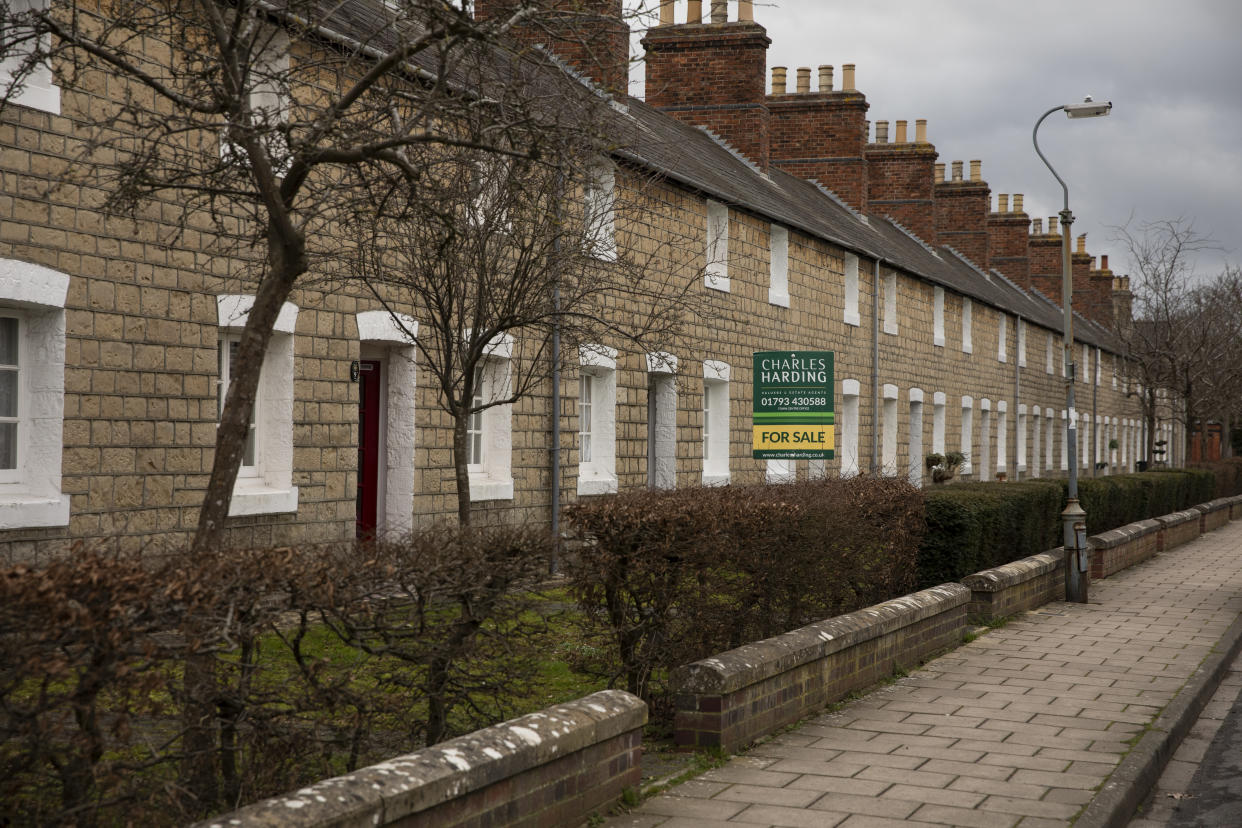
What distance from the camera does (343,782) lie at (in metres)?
4.22

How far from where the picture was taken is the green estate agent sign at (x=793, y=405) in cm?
1550

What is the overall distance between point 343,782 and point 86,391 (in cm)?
618

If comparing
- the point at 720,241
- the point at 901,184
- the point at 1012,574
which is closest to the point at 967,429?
the point at 901,184

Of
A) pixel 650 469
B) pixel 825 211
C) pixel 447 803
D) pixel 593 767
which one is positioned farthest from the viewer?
pixel 825 211

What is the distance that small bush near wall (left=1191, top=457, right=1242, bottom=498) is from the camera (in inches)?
1478

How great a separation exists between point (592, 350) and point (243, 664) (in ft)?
29.4

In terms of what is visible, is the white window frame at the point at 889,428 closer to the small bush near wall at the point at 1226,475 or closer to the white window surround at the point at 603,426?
the white window surround at the point at 603,426

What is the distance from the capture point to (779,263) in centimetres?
2230

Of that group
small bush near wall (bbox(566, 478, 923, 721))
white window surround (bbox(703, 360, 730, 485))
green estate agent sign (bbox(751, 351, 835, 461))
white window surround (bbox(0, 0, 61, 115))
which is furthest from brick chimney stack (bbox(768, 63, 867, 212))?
white window surround (bbox(0, 0, 61, 115))

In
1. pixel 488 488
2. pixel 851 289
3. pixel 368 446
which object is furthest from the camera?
pixel 851 289

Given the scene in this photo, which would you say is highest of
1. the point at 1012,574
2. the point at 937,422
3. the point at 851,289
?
the point at 851,289

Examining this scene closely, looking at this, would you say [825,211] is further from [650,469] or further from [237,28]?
[237,28]

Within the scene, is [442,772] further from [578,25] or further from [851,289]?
[851,289]

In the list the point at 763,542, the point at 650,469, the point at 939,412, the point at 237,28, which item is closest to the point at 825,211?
the point at 939,412
